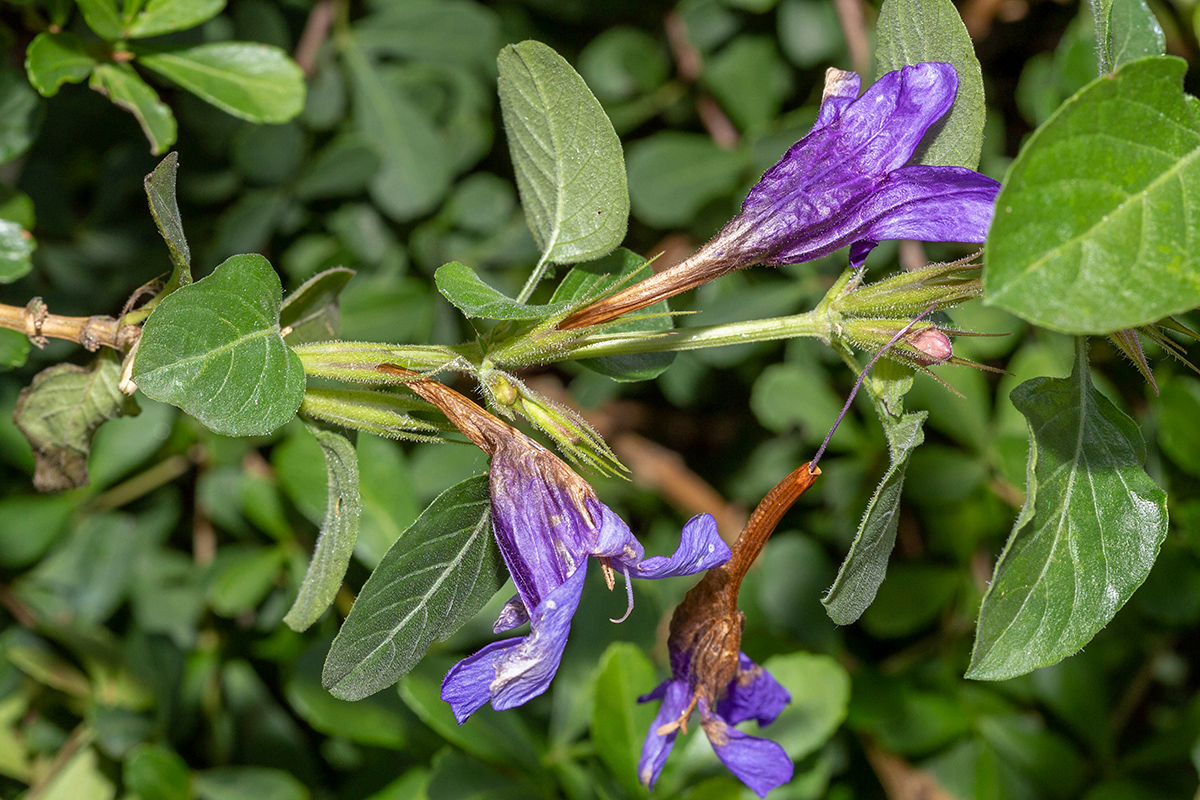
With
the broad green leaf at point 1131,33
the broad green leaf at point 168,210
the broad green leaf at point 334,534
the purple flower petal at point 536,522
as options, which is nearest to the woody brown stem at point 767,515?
the purple flower petal at point 536,522

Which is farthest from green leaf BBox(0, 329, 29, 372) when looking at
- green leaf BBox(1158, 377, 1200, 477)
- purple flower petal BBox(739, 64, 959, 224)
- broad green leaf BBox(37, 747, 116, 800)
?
green leaf BBox(1158, 377, 1200, 477)

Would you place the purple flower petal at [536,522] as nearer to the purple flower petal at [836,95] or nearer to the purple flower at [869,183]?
the purple flower at [869,183]

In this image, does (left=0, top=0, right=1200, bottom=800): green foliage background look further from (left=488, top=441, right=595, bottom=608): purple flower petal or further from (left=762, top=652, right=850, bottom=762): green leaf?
(left=488, top=441, right=595, bottom=608): purple flower petal

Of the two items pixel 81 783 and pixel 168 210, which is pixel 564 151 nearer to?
pixel 168 210

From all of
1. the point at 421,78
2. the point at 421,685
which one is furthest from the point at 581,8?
the point at 421,685

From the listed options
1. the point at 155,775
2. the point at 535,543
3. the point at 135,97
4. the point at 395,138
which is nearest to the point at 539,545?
the point at 535,543
